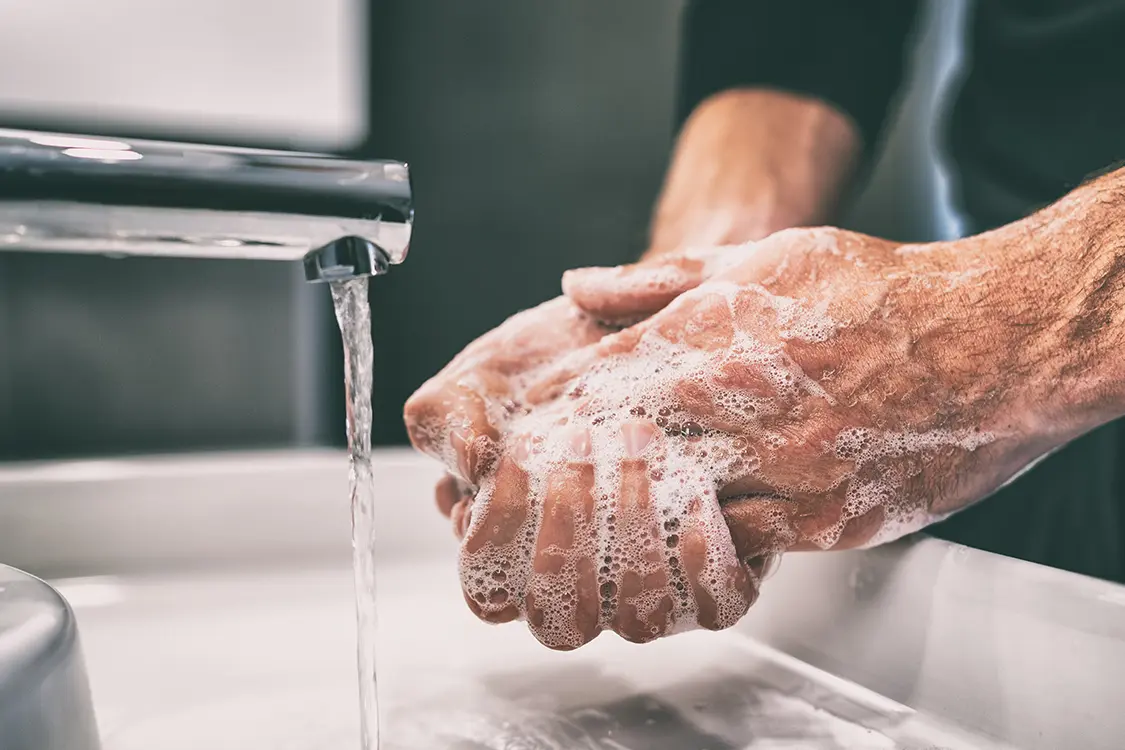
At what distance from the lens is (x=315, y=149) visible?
1.46 meters

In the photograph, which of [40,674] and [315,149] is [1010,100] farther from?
[315,149]

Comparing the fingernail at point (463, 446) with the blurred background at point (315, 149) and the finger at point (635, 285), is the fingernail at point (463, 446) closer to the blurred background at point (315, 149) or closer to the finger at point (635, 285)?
the finger at point (635, 285)

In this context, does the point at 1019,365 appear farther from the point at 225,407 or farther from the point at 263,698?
the point at 225,407

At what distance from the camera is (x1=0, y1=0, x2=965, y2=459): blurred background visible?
1.31 meters

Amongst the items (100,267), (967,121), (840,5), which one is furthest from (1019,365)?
(100,267)

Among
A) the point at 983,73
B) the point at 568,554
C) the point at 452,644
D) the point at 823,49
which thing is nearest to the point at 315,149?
the point at 823,49

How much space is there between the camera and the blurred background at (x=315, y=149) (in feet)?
4.30

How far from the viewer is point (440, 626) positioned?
0.49m

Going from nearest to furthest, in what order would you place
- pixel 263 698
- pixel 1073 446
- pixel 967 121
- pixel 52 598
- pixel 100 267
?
pixel 52 598 → pixel 263 698 → pixel 1073 446 → pixel 967 121 → pixel 100 267

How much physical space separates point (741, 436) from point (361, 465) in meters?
0.16

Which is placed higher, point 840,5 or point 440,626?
point 840,5

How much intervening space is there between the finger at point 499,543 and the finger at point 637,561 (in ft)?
0.12

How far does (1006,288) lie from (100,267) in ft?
4.70

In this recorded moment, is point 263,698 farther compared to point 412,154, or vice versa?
point 412,154
